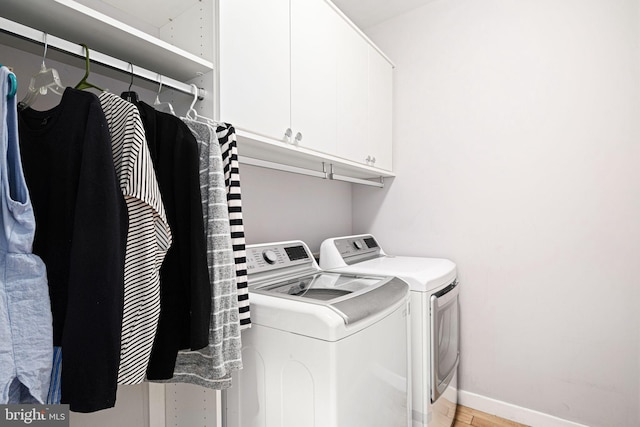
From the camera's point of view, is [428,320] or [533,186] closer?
[428,320]

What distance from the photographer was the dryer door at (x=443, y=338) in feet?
5.32

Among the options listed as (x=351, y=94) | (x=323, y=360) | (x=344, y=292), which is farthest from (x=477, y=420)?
(x=351, y=94)

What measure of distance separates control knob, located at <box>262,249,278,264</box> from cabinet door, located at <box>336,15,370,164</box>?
25.5 inches

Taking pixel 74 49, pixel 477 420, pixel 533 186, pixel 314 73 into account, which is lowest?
pixel 477 420

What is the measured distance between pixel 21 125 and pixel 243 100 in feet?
2.18

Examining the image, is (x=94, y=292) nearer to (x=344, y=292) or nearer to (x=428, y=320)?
(x=344, y=292)

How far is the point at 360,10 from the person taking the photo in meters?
2.39

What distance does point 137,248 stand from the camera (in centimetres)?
81

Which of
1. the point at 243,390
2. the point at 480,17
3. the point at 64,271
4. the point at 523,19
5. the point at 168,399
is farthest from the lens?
the point at 480,17

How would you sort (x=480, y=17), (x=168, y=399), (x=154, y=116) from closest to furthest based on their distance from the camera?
(x=154, y=116), (x=168, y=399), (x=480, y=17)

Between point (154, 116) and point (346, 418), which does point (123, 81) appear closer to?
point (154, 116)

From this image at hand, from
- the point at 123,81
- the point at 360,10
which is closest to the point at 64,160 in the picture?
the point at 123,81

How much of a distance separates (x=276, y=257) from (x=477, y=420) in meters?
1.63

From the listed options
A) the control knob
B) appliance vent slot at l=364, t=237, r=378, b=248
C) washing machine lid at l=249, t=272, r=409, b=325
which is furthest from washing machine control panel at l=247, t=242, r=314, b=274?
appliance vent slot at l=364, t=237, r=378, b=248
